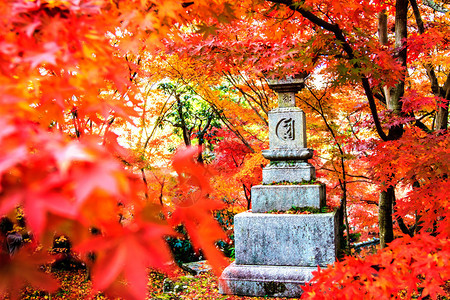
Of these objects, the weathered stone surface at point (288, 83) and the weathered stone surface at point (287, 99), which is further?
the weathered stone surface at point (287, 99)

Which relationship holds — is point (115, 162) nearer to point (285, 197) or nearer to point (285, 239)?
point (285, 239)

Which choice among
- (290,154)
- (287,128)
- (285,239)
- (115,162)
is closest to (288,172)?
(290,154)

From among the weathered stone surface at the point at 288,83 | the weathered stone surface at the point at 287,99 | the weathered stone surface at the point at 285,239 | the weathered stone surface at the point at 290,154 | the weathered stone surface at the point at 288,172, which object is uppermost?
the weathered stone surface at the point at 288,83

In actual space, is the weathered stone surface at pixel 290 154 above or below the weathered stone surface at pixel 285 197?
above

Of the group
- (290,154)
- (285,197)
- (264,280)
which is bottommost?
(264,280)

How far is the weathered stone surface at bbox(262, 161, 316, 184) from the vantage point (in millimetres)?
5641

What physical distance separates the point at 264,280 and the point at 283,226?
2.66 ft

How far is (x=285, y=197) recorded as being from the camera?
5.48 metres

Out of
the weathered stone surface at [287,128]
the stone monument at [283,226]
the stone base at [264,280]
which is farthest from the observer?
the weathered stone surface at [287,128]

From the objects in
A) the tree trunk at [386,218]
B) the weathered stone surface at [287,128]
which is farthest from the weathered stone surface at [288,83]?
the tree trunk at [386,218]

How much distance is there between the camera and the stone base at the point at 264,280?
467 centimetres

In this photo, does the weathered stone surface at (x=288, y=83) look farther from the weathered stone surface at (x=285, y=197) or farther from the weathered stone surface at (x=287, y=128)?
the weathered stone surface at (x=285, y=197)

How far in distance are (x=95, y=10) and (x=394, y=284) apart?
1790 mm

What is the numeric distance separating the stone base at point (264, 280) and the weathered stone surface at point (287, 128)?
2038 mm
